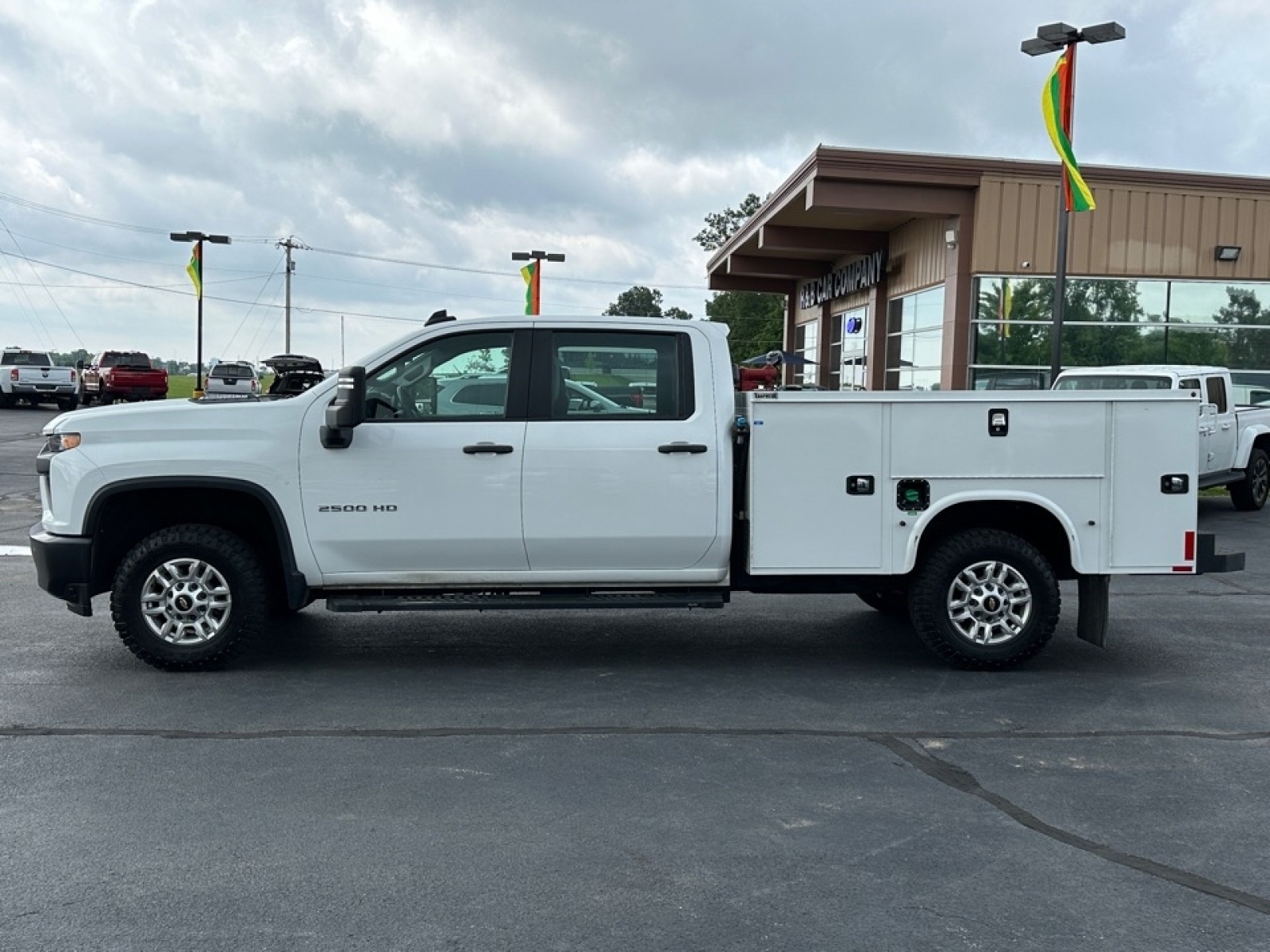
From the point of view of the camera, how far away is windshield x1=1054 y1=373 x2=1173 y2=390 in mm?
13969

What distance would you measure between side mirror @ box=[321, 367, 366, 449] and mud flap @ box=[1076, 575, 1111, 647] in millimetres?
4346

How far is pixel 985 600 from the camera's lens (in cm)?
702

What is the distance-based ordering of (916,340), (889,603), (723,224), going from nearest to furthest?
(889,603) < (916,340) < (723,224)

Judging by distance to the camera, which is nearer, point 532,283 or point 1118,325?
point 1118,325

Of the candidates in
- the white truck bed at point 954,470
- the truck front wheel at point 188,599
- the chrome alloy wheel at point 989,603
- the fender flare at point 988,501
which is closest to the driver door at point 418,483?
the truck front wheel at point 188,599

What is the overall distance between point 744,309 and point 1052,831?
289ft

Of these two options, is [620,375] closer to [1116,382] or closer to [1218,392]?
[1116,382]

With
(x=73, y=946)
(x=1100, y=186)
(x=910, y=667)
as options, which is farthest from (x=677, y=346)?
(x=1100, y=186)

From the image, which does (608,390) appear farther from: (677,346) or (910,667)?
(910,667)

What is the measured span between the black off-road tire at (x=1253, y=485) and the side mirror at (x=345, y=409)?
1260 centimetres

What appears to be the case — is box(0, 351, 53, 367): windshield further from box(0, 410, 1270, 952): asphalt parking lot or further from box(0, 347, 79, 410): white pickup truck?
box(0, 410, 1270, 952): asphalt parking lot

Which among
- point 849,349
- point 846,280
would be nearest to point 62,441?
point 849,349

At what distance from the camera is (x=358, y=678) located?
6.86 metres

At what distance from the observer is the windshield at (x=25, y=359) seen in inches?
1529
